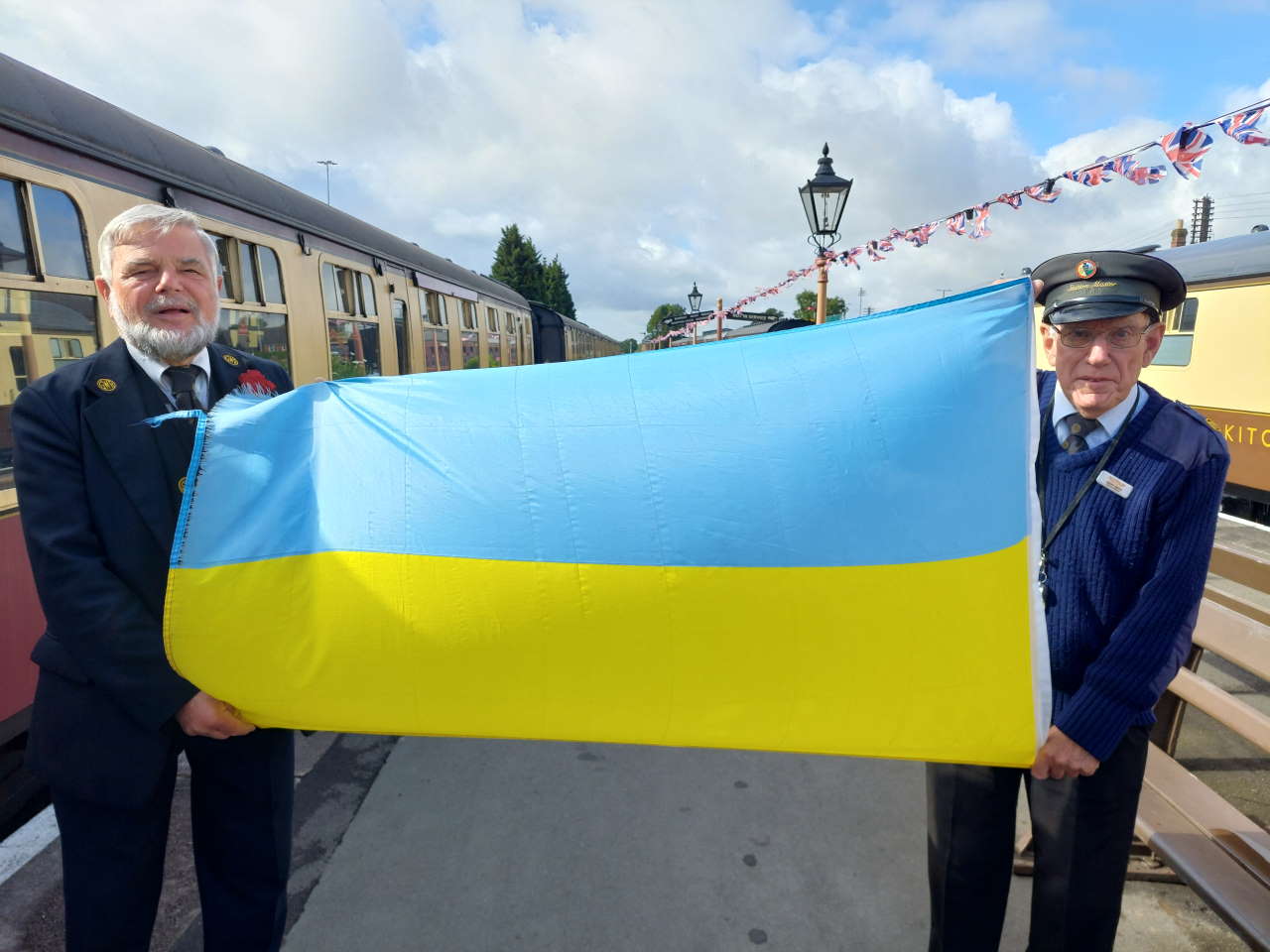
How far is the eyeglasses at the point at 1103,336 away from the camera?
1.71 meters

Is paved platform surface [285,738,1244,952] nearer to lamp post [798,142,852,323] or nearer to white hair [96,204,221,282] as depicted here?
white hair [96,204,221,282]

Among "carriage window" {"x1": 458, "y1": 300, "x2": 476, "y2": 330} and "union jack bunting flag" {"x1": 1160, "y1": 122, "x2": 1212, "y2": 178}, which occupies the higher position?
"union jack bunting flag" {"x1": 1160, "y1": 122, "x2": 1212, "y2": 178}

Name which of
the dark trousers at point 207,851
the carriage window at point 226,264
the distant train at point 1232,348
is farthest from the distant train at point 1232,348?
the dark trousers at point 207,851

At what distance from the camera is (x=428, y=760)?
11.0 feet

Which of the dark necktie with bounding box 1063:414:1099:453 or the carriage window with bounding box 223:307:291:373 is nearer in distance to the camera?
the dark necktie with bounding box 1063:414:1099:453

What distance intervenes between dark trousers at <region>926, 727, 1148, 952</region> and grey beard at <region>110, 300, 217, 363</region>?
2315 mm

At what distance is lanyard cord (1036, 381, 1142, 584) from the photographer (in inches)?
67.1

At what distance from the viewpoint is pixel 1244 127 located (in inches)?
174

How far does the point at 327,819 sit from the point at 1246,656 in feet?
11.3

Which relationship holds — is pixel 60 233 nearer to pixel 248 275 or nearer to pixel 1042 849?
pixel 248 275

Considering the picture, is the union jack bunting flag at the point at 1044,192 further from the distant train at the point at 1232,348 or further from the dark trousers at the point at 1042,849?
the dark trousers at the point at 1042,849

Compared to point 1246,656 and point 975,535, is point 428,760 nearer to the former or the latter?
point 975,535

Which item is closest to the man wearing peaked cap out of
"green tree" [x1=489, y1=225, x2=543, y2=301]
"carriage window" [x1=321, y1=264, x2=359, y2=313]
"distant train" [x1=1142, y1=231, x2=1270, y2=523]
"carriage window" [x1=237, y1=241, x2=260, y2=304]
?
"carriage window" [x1=237, y1=241, x2=260, y2=304]

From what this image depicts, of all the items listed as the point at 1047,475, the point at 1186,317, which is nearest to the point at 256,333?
the point at 1047,475
